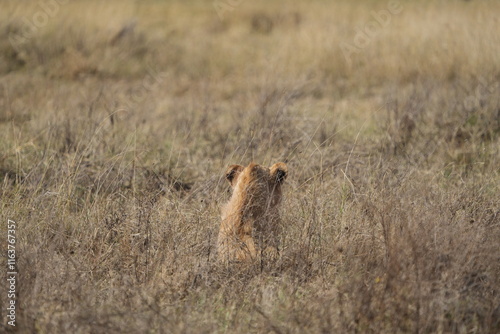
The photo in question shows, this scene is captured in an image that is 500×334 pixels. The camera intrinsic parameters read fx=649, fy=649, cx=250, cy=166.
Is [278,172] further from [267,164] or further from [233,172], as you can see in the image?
[267,164]

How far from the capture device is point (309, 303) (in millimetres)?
3209

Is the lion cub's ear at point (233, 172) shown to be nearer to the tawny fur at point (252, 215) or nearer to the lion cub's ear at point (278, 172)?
the tawny fur at point (252, 215)

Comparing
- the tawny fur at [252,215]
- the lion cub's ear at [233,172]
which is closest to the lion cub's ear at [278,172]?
the tawny fur at [252,215]

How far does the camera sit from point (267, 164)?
509cm

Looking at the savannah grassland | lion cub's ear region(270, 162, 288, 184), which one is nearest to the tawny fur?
lion cub's ear region(270, 162, 288, 184)

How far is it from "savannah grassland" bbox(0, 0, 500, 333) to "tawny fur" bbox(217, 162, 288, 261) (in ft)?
0.34

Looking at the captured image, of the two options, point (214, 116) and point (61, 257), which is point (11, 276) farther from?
point (214, 116)

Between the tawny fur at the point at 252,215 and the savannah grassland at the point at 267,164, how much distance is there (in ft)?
0.34

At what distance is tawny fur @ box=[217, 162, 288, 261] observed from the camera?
3.69 meters

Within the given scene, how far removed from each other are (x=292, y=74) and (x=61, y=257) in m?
6.11

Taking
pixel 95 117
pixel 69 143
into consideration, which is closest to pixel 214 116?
pixel 95 117

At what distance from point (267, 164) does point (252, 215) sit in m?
1.26

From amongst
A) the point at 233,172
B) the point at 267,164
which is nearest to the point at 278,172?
the point at 233,172

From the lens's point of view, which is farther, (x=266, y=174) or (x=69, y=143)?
(x=69, y=143)
